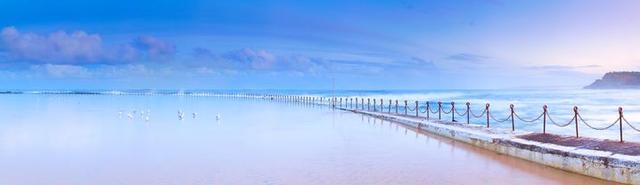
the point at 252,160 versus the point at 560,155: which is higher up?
the point at 560,155

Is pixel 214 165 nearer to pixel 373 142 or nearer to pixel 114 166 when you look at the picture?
pixel 114 166

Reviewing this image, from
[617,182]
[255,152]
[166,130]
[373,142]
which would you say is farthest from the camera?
[166,130]

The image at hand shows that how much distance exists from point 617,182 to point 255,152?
8082 millimetres

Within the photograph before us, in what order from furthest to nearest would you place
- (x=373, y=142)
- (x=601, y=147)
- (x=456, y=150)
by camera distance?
(x=373, y=142), (x=456, y=150), (x=601, y=147)

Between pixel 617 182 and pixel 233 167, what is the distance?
713 cm

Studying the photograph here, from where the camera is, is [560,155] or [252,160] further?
[252,160]

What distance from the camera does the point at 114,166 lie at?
12344mm

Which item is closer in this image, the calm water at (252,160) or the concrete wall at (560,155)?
the concrete wall at (560,155)

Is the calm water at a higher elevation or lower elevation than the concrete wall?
lower

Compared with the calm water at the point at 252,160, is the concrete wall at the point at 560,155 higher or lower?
higher

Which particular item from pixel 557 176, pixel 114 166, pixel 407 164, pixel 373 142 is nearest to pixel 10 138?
pixel 114 166

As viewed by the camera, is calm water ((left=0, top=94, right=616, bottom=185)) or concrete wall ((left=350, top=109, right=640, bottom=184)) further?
calm water ((left=0, top=94, right=616, bottom=185))

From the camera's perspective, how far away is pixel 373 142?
17.9 metres

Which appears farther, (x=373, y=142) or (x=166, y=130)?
(x=166, y=130)
